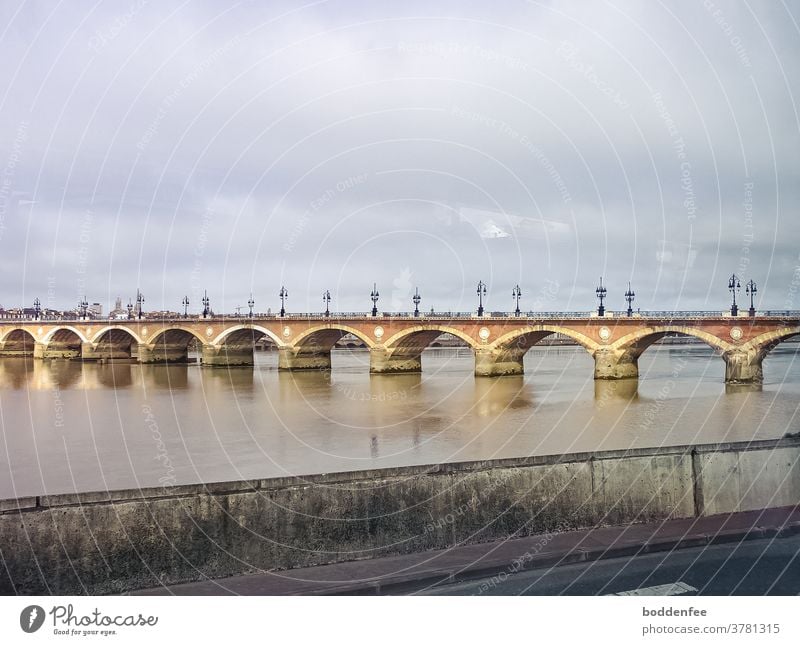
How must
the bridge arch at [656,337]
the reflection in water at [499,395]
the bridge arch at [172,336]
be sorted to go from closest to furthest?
the reflection in water at [499,395] < the bridge arch at [656,337] < the bridge arch at [172,336]

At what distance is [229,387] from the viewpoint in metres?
52.8

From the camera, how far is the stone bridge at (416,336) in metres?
48.2

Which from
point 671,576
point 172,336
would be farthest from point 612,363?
point 172,336

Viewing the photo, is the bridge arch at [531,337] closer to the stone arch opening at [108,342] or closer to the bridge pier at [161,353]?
the bridge pier at [161,353]

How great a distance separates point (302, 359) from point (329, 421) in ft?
118

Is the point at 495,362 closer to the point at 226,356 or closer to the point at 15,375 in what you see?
the point at 226,356

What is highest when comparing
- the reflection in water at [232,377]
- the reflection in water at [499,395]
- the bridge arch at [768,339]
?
the bridge arch at [768,339]

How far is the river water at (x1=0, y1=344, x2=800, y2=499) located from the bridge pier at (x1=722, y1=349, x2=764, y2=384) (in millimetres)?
1078

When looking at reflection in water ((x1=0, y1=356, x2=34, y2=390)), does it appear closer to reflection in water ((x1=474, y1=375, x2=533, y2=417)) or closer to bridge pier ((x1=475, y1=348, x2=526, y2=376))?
reflection in water ((x1=474, y1=375, x2=533, y2=417))

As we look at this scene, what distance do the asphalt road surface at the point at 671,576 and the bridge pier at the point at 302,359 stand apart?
2381 inches

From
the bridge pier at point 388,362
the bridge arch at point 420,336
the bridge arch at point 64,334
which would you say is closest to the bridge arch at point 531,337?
the bridge arch at point 420,336

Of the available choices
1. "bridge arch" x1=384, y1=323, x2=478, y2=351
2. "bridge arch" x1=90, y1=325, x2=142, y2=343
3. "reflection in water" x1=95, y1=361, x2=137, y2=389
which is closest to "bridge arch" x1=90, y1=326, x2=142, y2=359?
"bridge arch" x1=90, y1=325, x2=142, y2=343

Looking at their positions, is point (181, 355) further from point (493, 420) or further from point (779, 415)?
point (779, 415)

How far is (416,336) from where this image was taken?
64062mm
